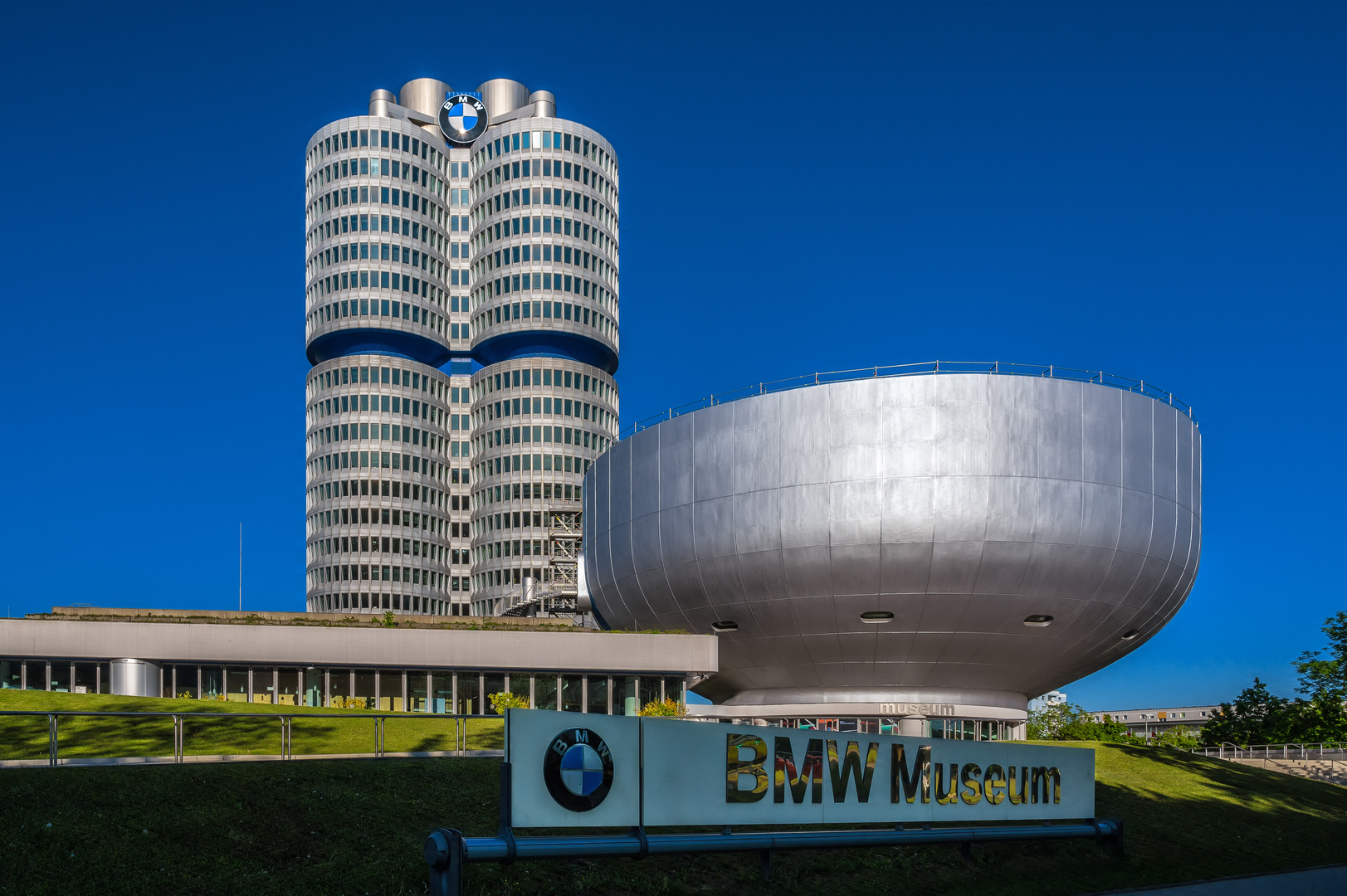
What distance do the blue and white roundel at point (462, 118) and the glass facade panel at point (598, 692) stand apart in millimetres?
106088

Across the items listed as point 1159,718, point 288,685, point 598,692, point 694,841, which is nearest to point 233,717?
point 694,841

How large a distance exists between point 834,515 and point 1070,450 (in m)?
9.60

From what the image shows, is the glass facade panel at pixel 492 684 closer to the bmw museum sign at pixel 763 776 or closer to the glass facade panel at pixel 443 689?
the glass facade panel at pixel 443 689

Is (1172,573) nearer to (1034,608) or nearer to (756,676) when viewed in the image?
(1034,608)

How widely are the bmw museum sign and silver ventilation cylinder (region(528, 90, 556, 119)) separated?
129 meters

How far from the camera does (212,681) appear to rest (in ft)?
158

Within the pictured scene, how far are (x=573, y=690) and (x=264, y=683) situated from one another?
40.3ft

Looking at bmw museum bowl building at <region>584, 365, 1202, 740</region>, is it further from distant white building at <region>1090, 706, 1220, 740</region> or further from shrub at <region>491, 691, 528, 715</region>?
distant white building at <region>1090, 706, 1220, 740</region>

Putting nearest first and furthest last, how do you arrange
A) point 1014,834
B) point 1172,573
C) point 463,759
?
point 1014,834
point 463,759
point 1172,573

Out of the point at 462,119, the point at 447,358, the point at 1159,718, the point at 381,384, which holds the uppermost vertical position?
the point at 462,119

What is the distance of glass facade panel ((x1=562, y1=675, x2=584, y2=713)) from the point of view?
4916 centimetres

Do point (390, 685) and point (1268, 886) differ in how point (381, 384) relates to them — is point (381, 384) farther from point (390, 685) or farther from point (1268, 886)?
point (1268, 886)

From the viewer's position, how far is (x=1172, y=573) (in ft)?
172

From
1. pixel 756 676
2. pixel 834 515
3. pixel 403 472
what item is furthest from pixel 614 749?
pixel 403 472
